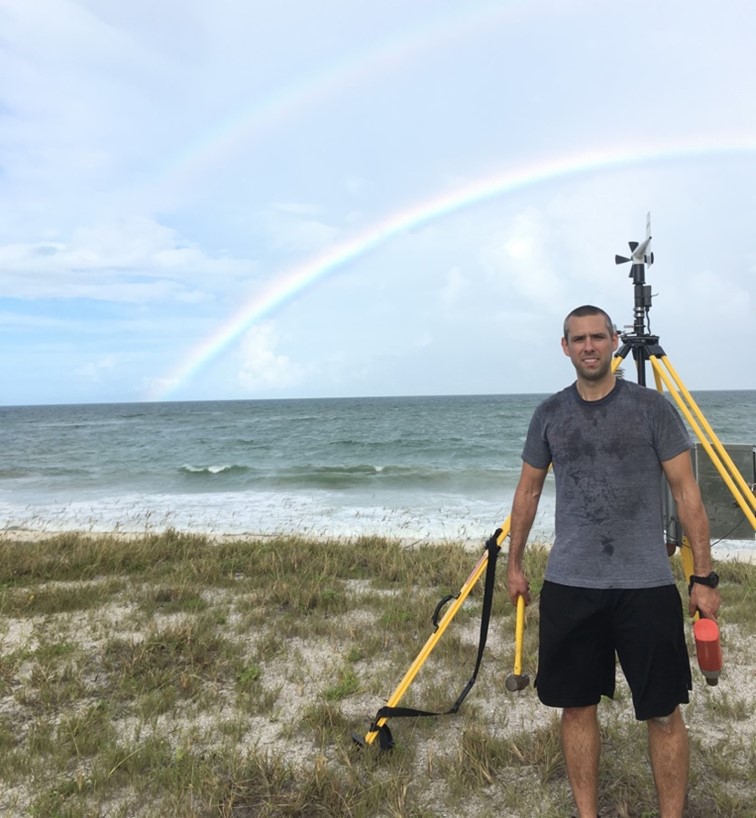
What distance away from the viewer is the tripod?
287 centimetres

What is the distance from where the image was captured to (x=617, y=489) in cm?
229

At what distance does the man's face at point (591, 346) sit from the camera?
92.1 inches

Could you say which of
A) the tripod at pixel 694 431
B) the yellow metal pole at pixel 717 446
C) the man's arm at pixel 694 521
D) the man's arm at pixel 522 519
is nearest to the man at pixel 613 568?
the man's arm at pixel 694 521

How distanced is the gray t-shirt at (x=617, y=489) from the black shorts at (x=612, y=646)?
0.06m

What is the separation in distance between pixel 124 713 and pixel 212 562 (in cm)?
287

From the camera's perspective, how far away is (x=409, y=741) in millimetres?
3055

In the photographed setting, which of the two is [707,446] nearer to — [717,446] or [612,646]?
[717,446]

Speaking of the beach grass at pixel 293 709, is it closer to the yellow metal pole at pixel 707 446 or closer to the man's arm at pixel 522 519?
the man's arm at pixel 522 519

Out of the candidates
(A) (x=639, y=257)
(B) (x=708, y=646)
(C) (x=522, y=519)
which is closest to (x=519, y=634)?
(C) (x=522, y=519)

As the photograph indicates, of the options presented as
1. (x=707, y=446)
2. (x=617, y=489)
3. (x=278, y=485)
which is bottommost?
(x=278, y=485)

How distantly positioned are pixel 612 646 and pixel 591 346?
1265 mm

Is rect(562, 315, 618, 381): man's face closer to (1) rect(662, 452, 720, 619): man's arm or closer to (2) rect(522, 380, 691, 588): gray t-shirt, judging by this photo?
(2) rect(522, 380, 691, 588): gray t-shirt

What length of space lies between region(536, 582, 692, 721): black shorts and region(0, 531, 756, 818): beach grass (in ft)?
2.11

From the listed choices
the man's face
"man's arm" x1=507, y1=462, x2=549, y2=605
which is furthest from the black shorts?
the man's face
